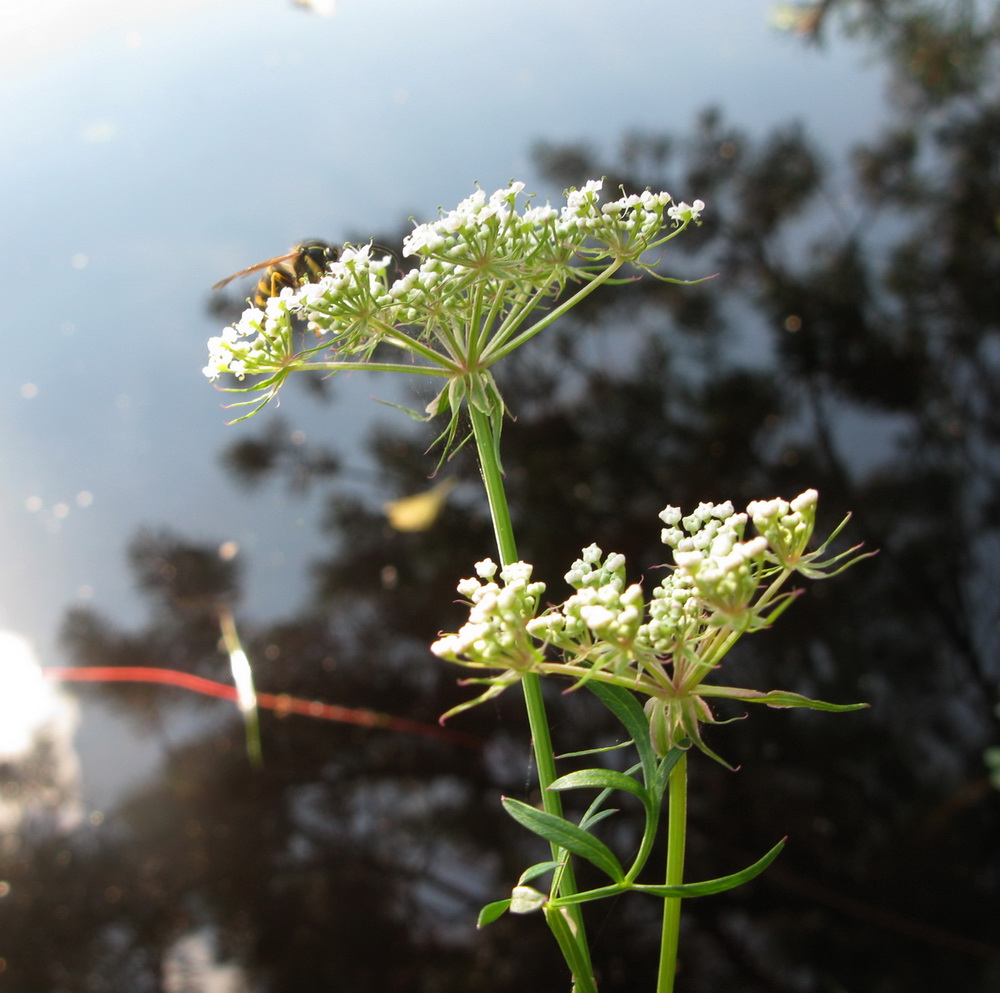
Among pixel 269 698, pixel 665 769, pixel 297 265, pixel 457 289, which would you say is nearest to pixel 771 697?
pixel 665 769

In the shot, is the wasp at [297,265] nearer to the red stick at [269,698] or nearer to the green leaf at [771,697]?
the green leaf at [771,697]

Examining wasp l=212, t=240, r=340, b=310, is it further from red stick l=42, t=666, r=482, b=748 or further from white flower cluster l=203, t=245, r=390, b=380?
red stick l=42, t=666, r=482, b=748

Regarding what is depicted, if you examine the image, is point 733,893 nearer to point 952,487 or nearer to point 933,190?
point 952,487

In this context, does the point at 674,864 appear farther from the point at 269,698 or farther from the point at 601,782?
the point at 269,698

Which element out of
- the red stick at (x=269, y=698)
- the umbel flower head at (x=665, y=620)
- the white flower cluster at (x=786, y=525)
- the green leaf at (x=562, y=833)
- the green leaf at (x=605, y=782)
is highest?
the red stick at (x=269, y=698)

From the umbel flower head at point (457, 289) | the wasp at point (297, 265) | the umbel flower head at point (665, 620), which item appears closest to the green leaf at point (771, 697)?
the umbel flower head at point (665, 620)

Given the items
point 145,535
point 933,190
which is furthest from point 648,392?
point 145,535
